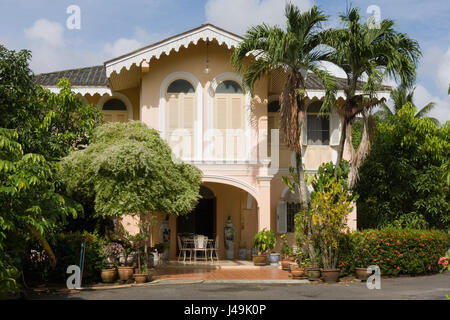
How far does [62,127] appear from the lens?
15.7 m

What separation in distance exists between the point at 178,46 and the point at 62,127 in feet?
14.3

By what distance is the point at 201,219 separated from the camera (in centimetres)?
2097

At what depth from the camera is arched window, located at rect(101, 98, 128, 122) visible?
19.5m

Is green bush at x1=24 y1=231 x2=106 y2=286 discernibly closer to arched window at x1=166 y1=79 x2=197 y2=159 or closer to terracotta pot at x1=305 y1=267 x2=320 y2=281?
arched window at x1=166 y1=79 x2=197 y2=159

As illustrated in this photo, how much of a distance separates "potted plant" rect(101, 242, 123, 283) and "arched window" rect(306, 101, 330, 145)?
8595 mm

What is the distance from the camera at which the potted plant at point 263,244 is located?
56.6ft

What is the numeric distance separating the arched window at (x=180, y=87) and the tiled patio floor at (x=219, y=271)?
220 inches

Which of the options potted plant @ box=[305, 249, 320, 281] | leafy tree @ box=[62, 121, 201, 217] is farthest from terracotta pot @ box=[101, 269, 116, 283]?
potted plant @ box=[305, 249, 320, 281]

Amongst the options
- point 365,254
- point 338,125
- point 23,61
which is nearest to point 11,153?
point 23,61

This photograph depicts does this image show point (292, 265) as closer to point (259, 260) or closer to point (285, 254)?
point (285, 254)

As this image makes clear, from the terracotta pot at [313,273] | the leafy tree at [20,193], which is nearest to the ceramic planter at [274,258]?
the terracotta pot at [313,273]

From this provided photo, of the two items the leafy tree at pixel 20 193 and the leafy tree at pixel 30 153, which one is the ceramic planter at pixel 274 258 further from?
the leafy tree at pixel 20 193

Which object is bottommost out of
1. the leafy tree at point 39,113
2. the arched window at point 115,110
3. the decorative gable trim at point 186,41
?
the leafy tree at point 39,113
